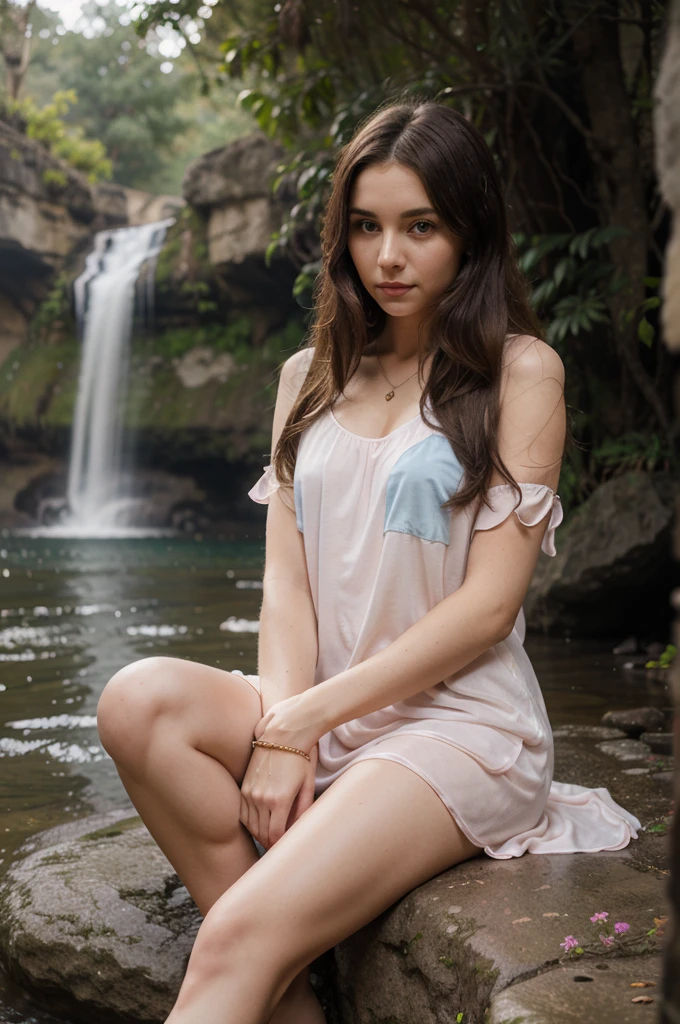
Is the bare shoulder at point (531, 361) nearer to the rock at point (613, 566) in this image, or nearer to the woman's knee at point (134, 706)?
the woman's knee at point (134, 706)

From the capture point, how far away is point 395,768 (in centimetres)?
178

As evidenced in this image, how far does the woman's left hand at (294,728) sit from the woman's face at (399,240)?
82 centimetres

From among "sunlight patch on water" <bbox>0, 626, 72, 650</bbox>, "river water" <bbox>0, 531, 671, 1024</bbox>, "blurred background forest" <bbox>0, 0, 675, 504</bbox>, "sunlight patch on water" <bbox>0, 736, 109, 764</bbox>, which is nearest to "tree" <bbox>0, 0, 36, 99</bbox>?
"river water" <bbox>0, 531, 671, 1024</bbox>

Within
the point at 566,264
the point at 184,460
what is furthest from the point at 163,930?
the point at 184,460

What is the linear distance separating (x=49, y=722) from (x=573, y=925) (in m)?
2.79

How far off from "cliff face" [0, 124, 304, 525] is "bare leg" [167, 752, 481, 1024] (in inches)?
442

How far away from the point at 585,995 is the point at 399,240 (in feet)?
4.47

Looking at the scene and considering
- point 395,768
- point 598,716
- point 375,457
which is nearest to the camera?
point 395,768

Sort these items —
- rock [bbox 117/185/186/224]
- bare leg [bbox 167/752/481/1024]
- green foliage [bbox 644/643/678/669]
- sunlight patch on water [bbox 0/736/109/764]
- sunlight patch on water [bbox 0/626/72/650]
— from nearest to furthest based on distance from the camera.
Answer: bare leg [bbox 167/752/481/1024]
sunlight patch on water [bbox 0/736/109/764]
green foliage [bbox 644/643/678/669]
sunlight patch on water [bbox 0/626/72/650]
rock [bbox 117/185/186/224]

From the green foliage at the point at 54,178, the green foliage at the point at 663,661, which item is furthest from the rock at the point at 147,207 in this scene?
the green foliage at the point at 663,661

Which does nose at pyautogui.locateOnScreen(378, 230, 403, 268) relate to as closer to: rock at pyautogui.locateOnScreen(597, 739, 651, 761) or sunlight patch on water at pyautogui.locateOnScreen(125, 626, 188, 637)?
rock at pyautogui.locateOnScreen(597, 739, 651, 761)

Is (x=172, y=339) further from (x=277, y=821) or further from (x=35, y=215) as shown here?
(x=277, y=821)

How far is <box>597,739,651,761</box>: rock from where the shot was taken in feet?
9.81

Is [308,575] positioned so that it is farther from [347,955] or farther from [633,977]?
[633,977]
